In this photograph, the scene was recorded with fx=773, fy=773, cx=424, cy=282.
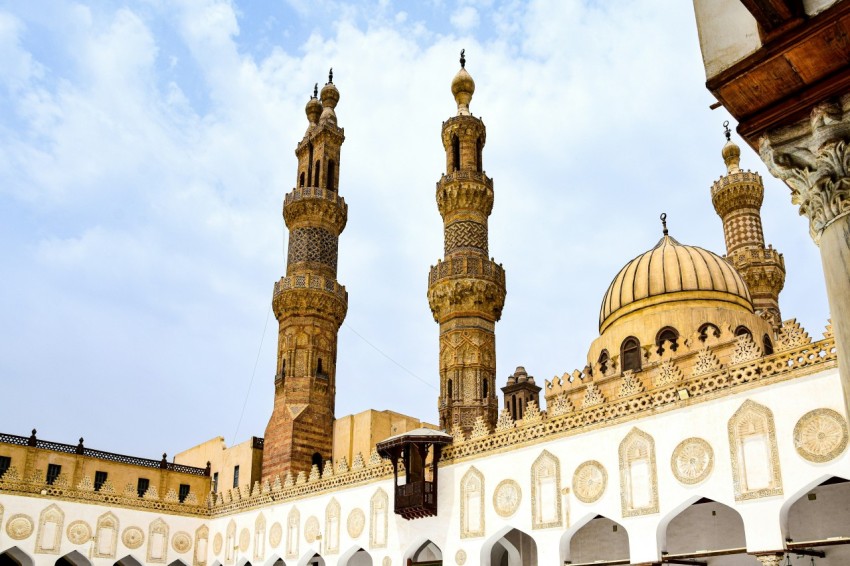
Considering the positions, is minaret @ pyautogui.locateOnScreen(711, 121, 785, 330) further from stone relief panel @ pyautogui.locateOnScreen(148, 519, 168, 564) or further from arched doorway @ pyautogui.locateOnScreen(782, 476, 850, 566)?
stone relief panel @ pyautogui.locateOnScreen(148, 519, 168, 564)

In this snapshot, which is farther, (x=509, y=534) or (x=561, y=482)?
(x=509, y=534)

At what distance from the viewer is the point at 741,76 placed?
464 centimetres

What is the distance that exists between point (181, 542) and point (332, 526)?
7847 millimetres

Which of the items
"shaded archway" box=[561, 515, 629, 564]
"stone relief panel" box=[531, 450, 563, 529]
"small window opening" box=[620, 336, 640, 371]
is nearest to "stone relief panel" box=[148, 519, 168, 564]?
"shaded archway" box=[561, 515, 629, 564]

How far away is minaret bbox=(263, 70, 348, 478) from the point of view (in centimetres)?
2764

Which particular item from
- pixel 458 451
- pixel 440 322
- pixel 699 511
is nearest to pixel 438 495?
pixel 458 451

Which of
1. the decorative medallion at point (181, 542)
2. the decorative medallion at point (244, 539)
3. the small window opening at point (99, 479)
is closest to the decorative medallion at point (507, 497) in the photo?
the decorative medallion at point (244, 539)

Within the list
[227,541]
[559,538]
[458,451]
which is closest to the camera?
[559,538]

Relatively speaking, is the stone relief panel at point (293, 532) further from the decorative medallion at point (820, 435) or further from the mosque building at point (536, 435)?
the decorative medallion at point (820, 435)

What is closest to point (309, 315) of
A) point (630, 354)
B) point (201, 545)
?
point (201, 545)

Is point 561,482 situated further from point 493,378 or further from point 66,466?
point 66,466

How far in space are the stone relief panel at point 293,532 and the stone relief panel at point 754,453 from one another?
13741 mm

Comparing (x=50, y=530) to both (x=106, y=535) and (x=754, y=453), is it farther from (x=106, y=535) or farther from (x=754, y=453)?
(x=754, y=453)

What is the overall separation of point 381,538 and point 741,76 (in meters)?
A: 16.8
